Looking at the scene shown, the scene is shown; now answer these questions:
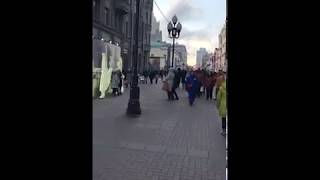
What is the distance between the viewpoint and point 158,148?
333 inches

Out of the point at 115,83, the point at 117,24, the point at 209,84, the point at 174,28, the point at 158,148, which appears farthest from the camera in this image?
the point at 117,24

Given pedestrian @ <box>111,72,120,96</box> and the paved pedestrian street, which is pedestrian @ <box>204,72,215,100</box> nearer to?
pedestrian @ <box>111,72,120,96</box>

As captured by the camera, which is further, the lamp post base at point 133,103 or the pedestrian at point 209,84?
the pedestrian at point 209,84

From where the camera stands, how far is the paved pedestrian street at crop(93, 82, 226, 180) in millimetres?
6438

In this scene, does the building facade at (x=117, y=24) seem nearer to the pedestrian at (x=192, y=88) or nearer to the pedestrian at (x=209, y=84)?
the pedestrian at (x=209, y=84)

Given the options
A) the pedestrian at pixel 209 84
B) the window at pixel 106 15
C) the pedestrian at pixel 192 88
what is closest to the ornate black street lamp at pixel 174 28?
the pedestrian at pixel 209 84

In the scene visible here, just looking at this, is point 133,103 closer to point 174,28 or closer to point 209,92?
point 209,92

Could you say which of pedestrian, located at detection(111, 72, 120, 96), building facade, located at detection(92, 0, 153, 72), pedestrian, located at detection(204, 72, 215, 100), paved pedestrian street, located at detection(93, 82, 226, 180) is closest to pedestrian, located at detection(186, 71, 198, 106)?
pedestrian, located at detection(204, 72, 215, 100)

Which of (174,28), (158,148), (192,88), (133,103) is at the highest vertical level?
(174,28)

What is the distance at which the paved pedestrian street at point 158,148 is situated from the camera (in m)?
6.44

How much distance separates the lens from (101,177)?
19.9 feet

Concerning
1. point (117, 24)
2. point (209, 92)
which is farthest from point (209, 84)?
point (117, 24)

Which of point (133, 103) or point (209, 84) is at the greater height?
point (209, 84)
